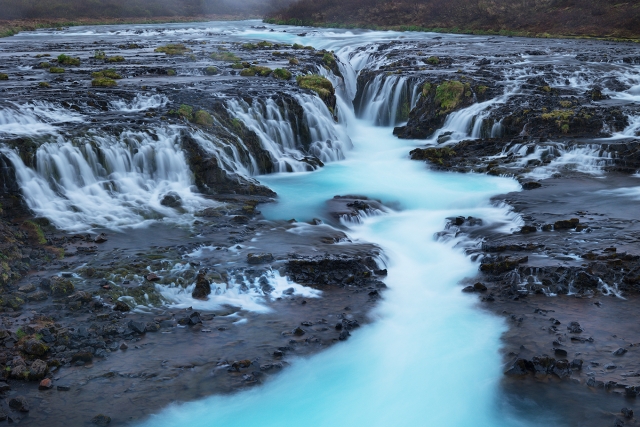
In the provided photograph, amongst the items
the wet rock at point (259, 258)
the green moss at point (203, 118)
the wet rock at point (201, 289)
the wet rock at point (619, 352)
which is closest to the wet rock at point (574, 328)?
the wet rock at point (619, 352)

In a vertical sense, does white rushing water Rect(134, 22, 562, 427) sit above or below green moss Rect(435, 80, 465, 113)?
below

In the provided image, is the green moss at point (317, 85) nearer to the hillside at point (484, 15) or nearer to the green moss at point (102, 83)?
the green moss at point (102, 83)

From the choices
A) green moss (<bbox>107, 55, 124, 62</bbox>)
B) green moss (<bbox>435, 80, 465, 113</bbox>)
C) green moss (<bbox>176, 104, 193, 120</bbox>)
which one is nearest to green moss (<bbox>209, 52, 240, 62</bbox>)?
green moss (<bbox>107, 55, 124, 62</bbox>)

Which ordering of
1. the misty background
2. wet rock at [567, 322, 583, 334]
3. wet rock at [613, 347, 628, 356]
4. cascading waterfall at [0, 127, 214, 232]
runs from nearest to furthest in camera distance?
wet rock at [613, 347, 628, 356] → wet rock at [567, 322, 583, 334] → cascading waterfall at [0, 127, 214, 232] → the misty background

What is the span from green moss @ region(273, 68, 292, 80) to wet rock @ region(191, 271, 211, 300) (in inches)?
609

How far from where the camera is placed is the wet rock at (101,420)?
677 centimetres

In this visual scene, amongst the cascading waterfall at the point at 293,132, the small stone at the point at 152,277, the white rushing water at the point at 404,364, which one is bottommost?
the white rushing water at the point at 404,364

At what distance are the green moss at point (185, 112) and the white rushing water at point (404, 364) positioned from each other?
484 cm

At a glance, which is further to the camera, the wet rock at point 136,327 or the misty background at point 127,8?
the misty background at point 127,8

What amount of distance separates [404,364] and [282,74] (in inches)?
686

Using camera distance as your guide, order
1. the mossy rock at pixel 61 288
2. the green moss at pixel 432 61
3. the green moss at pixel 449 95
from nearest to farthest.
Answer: the mossy rock at pixel 61 288, the green moss at pixel 449 95, the green moss at pixel 432 61

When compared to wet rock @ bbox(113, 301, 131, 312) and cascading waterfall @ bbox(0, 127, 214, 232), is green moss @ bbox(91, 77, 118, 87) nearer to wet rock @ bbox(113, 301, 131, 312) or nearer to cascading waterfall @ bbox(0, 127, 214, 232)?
cascading waterfall @ bbox(0, 127, 214, 232)

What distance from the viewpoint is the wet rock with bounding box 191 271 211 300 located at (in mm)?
9727

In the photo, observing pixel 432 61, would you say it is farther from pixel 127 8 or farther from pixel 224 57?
pixel 127 8
